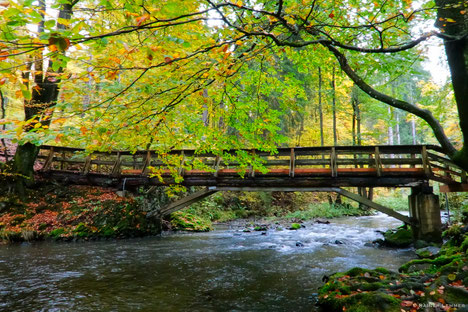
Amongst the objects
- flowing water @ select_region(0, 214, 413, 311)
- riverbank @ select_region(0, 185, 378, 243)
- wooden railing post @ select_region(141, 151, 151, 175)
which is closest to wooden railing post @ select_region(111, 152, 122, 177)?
riverbank @ select_region(0, 185, 378, 243)

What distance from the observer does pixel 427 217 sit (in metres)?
8.99

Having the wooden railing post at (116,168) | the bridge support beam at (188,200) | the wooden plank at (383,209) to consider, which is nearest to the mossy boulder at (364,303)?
the wooden plank at (383,209)

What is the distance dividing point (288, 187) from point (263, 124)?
692 centimetres

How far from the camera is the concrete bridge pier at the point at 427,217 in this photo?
348 inches

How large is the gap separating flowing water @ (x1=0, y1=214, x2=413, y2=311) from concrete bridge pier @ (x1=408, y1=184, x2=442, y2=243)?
1017 millimetres

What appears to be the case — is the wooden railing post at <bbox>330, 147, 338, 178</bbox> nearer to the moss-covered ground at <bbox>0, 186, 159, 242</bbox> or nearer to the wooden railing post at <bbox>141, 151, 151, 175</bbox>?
the wooden railing post at <bbox>141, 151, 151, 175</bbox>

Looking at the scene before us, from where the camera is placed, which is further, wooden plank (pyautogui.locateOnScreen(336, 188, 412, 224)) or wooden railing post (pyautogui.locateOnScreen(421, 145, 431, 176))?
wooden plank (pyautogui.locateOnScreen(336, 188, 412, 224))

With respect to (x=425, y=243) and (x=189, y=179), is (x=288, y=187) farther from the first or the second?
(x=425, y=243)

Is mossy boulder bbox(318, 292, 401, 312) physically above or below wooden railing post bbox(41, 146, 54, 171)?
below

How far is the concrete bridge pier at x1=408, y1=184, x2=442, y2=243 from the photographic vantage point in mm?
8836

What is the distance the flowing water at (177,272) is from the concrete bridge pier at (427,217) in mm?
1017

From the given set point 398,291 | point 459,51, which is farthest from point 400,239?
point 459,51

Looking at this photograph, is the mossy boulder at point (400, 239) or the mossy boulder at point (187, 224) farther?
the mossy boulder at point (187, 224)

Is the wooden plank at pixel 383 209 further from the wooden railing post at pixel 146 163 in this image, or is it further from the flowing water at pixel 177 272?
the wooden railing post at pixel 146 163
